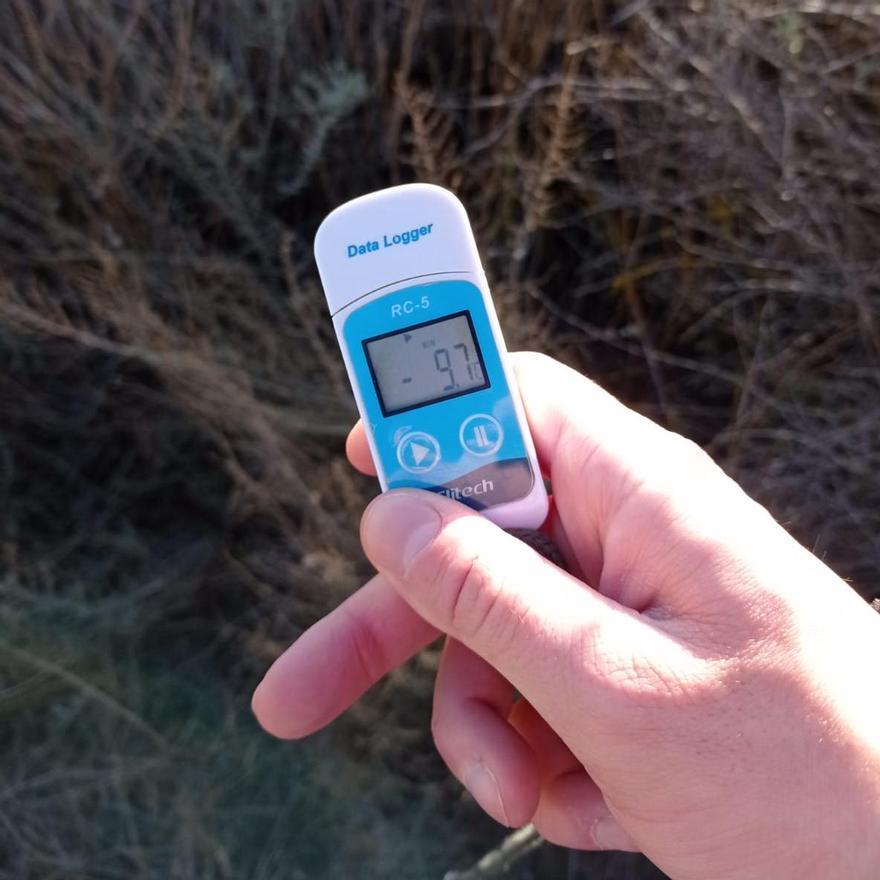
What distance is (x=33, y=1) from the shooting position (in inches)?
79.9

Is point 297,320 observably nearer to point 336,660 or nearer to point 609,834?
point 336,660

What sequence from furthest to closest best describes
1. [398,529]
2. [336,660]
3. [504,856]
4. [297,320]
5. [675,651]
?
[297,320], [504,856], [336,660], [398,529], [675,651]

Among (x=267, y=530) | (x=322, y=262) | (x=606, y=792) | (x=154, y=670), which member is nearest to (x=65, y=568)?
(x=154, y=670)

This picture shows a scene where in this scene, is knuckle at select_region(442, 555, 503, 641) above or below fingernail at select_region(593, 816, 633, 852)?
above

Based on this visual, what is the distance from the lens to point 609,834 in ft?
4.11

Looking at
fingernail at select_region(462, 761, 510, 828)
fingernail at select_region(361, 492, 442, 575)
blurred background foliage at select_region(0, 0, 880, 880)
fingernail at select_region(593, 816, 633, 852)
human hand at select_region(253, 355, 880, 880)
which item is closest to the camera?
human hand at select_region(253, 355, 880, 880)

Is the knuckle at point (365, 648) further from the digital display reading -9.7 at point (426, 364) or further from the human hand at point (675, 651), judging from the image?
the digital display reading -9.7 at point (426, 364)

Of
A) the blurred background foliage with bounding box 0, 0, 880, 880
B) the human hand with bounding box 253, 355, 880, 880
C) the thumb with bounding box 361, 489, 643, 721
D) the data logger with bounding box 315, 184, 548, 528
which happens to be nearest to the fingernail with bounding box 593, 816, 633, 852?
the human hand with bounding box 253, 355, 880, 880

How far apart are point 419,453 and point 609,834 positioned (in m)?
0.60

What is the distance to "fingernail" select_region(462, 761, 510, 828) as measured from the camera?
1.14 meters

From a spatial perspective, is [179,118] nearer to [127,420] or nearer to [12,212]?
[12,212]

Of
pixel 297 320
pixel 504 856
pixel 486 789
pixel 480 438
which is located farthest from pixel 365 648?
pixel 297 320

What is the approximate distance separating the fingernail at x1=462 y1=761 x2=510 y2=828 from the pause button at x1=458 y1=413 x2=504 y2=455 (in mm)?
413

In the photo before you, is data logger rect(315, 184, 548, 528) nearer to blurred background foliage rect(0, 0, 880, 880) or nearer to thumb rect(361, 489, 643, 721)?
thumb rect(361, 489, 643, 721)
